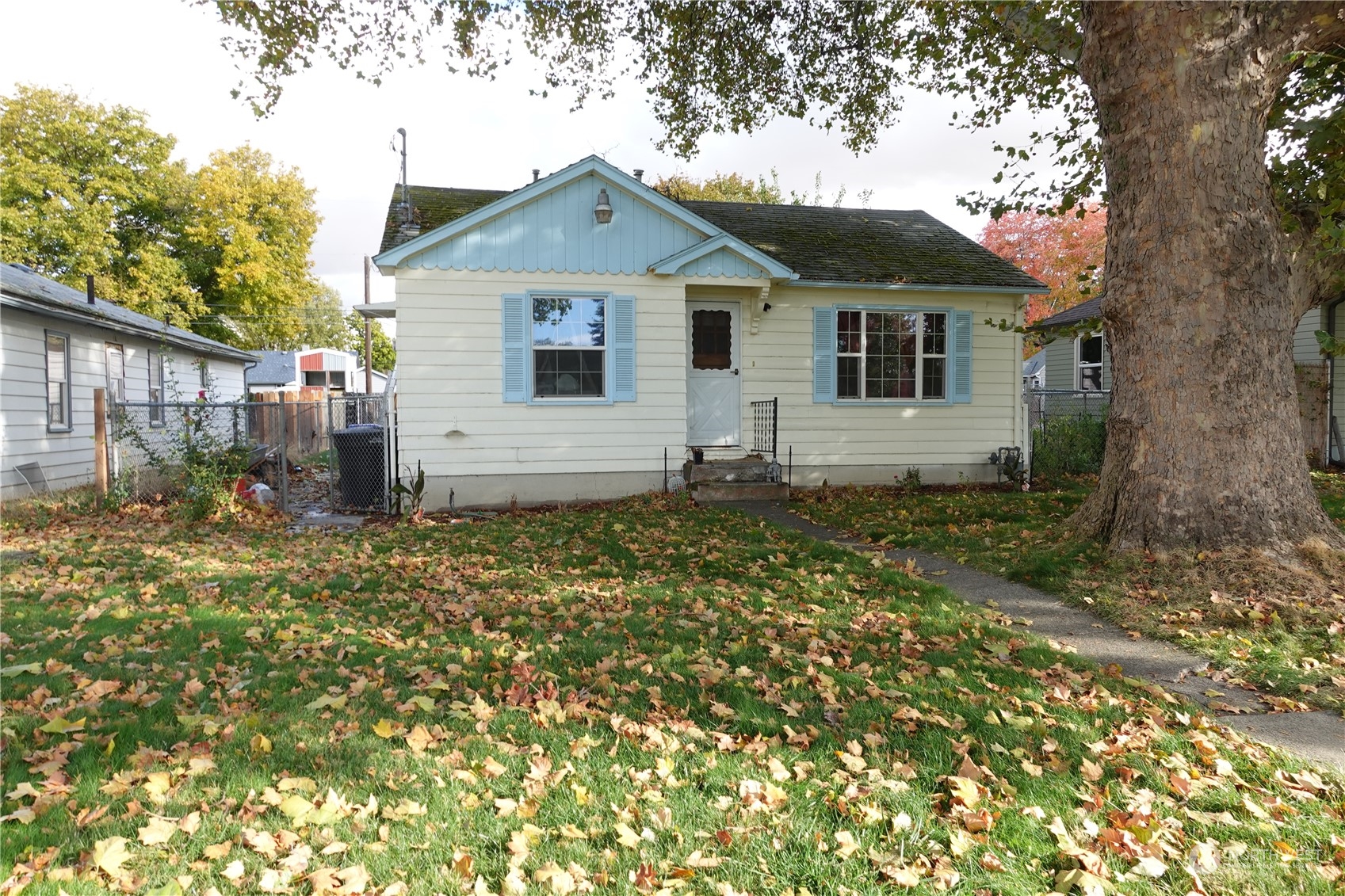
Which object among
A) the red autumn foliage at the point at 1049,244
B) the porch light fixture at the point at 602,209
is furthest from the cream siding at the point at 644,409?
the red autumn foliage at the point at 1049,244

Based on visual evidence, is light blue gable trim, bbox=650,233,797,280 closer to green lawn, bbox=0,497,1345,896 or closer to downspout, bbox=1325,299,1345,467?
green lawn, bbox=0,497,1345,896

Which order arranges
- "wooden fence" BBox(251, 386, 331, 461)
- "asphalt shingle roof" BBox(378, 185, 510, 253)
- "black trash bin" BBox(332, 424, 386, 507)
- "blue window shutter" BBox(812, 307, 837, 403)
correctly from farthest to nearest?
1. "wooden fence" BBox(251, 386, 331, 461)
2. "blue window shutter" BBox(812, 307, 837, 403)
3. "asphalt shingle roof" BBox(378, 185, 510, 253)
4. "black trash bin" BBox(332, 424, 386, 507)

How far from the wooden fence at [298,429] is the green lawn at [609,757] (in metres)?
17.0

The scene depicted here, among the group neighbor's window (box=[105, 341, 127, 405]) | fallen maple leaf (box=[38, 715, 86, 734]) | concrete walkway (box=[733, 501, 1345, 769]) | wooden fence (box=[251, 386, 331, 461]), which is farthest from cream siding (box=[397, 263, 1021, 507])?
wooden fence (box=[251, 386, 331, 461])

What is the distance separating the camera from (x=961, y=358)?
13.8m

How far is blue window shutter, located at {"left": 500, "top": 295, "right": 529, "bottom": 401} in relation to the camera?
11617mm

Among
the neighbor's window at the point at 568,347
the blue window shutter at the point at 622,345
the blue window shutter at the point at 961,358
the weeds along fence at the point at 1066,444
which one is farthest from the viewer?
the weeds along fence at the point at 1066,444

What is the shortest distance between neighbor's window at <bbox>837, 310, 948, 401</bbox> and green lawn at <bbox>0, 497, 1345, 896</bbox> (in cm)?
783

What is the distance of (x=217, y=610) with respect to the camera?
19.5ft

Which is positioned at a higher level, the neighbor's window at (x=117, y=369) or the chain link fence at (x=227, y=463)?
the neighbor's window at (x=117, y=369)

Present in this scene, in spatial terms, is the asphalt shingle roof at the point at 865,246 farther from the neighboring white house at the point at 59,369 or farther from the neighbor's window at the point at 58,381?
the neighbor's window at the point at 58,381

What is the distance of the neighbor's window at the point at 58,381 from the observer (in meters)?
13.7

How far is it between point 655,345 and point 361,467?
4.82 meters

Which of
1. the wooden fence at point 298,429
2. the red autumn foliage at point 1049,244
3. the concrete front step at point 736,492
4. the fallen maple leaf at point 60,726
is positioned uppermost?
the red autumn foliage at point 1049,244
